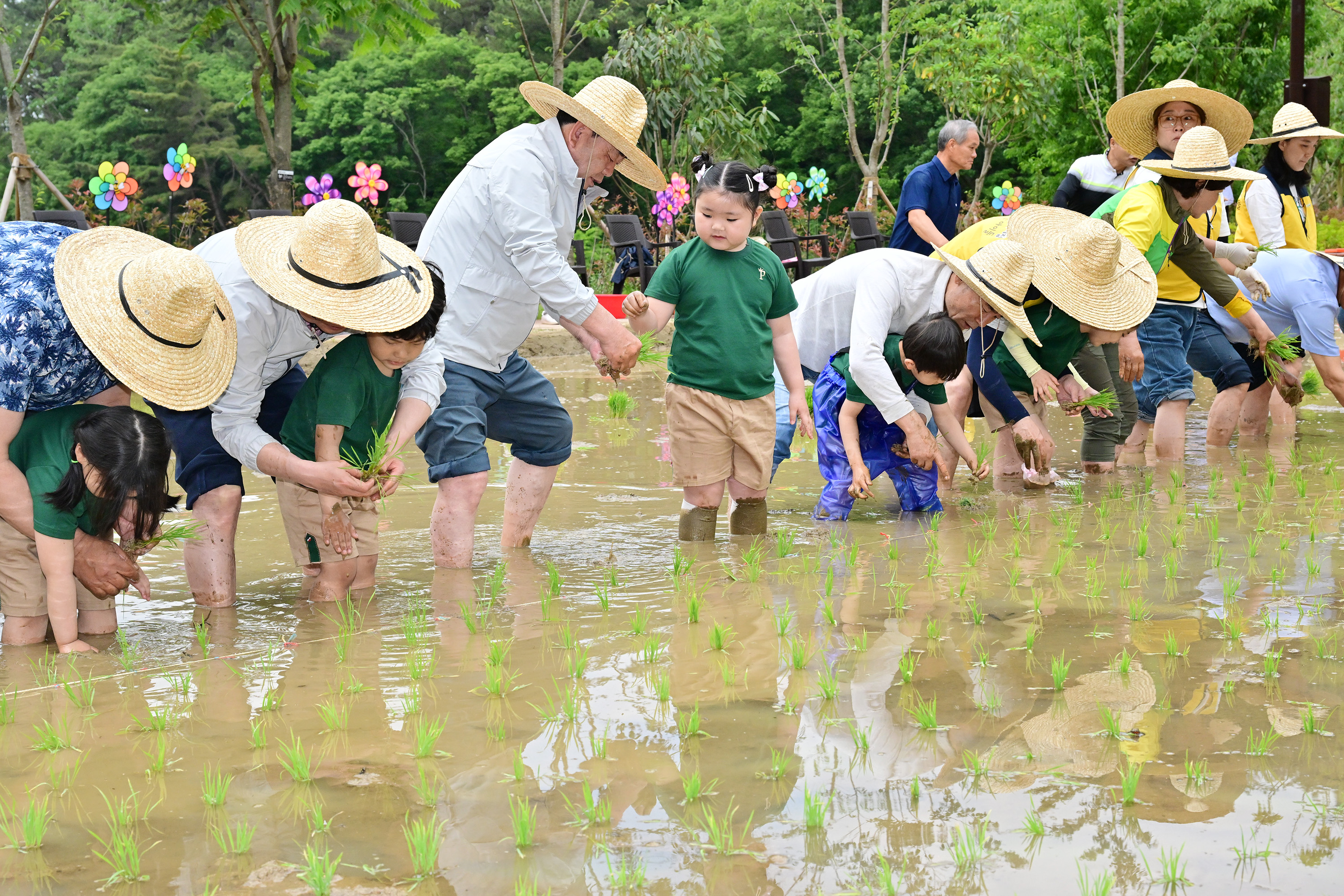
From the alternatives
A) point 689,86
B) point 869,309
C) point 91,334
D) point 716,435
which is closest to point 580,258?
point 689,86

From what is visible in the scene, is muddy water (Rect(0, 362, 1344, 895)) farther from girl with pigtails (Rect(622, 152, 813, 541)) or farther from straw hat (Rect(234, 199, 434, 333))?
straw hat (Rect(234, 199, 434, 333))

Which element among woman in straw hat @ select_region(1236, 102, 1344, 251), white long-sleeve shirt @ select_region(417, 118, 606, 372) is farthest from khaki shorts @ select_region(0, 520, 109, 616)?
woman in straw hat @ select_region(1236, 102, 1344, 251)

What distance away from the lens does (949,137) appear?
303 inches

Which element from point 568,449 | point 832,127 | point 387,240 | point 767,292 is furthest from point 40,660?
point 832,127

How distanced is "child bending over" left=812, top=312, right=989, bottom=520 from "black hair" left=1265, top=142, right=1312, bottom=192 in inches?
119

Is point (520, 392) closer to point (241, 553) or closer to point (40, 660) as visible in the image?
point (241, 553)

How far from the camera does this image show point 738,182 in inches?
191

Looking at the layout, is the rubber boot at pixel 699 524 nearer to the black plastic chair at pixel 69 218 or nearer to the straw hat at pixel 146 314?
the straw hat at pixel 146 314

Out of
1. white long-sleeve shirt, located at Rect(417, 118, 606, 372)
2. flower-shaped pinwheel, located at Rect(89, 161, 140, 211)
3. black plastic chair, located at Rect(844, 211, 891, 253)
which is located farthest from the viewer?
black plastic chair, located at Rect(844, 211, 891, 253)

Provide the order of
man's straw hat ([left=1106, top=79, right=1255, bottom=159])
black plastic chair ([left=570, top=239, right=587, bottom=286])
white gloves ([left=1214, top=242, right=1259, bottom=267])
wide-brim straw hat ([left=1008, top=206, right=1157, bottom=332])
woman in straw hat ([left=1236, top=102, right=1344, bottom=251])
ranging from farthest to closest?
black plastic chair ([left=570, top=239, right=587, bottom=286])
woman in straw hat ([left=1236, top=102, right=1344, bottom=251])
white gloves ([left=1214, top=242, right=1259, bottom=267])
man's straw hat ([left=1106, top=79, right=1255, bottom=159])
wide-brim straw hat ([left=1008, top=206, right=1157, bottom=332])

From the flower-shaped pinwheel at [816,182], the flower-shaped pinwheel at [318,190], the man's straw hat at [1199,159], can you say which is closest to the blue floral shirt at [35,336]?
the man's straw hat at [1199,159]

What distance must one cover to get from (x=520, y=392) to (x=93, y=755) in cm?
248

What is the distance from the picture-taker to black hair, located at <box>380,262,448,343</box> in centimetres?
412

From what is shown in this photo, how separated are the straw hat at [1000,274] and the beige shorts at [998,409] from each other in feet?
2.55
